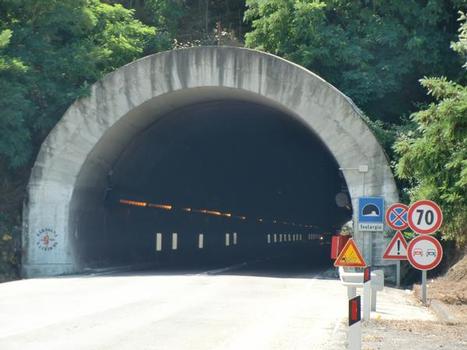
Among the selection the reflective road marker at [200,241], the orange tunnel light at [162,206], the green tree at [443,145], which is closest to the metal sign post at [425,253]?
the green tree at [443,145]

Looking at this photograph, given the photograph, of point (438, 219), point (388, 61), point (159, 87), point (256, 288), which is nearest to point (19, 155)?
point (159, 87)

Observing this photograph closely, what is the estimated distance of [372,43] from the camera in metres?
33.8

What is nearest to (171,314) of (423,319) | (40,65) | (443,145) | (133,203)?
(423,319)

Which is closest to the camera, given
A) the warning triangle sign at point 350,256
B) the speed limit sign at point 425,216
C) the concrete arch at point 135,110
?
the warning triangle sign at point 350,256

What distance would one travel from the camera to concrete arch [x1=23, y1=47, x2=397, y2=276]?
1160 inches

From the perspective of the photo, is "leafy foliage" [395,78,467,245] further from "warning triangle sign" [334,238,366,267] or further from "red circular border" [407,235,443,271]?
"warning triangle sign" [334,238,366,267]

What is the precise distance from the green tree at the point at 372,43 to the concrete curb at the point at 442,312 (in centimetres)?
1408

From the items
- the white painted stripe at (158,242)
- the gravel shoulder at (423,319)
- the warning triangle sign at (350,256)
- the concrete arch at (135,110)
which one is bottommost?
the gravel shoulder at (423,319)

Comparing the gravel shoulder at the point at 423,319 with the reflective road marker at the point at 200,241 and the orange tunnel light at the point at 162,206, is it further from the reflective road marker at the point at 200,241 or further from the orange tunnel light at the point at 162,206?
the reflective road marker at the point at 200,241

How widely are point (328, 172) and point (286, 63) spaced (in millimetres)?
23310

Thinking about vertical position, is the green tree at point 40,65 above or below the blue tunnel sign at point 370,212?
above

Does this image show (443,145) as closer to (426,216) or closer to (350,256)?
(426,216)

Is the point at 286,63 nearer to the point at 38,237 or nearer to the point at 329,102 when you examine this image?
the point at 329,102

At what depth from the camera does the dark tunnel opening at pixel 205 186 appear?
34.9m
